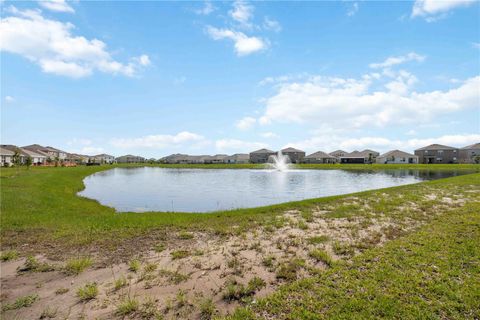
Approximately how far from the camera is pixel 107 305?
16.1ft

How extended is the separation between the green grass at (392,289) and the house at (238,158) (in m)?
136

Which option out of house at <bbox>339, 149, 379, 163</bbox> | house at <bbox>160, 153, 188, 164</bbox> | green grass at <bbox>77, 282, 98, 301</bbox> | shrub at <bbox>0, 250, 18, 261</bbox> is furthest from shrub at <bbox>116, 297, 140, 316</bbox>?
house at <bbox>160, 153, 188, 164</bbox>

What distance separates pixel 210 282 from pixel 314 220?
6675 millimetres

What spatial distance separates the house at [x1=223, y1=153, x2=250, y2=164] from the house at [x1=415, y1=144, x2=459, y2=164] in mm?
82138

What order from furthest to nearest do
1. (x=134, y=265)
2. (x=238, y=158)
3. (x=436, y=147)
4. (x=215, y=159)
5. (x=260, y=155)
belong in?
(x=215, y=159)
(x=238, y=158)
(x=260, y=155)
(x=436, y=147)
(x=134, y=265)

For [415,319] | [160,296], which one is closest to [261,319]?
[160,296]

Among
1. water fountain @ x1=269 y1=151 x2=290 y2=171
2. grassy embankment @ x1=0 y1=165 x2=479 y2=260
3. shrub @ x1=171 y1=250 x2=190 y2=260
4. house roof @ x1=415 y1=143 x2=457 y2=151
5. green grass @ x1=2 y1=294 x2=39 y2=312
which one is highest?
house roof @ x1=415 y1=143 x2=457 y2=151

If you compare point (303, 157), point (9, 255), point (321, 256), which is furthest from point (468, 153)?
point (9, 255)

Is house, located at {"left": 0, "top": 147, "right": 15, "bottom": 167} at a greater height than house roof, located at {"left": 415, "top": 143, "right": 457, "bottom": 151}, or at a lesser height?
lesser

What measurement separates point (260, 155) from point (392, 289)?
426ft

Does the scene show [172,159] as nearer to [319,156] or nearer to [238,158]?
[238,158]

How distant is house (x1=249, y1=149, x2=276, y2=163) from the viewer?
13262cm

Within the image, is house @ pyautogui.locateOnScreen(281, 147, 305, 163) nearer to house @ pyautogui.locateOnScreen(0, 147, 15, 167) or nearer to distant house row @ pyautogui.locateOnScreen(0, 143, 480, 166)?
distant house row @ pyautogui.locateOnScreen(0, 143, 480, 166)

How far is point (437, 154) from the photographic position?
97125 millimetres
